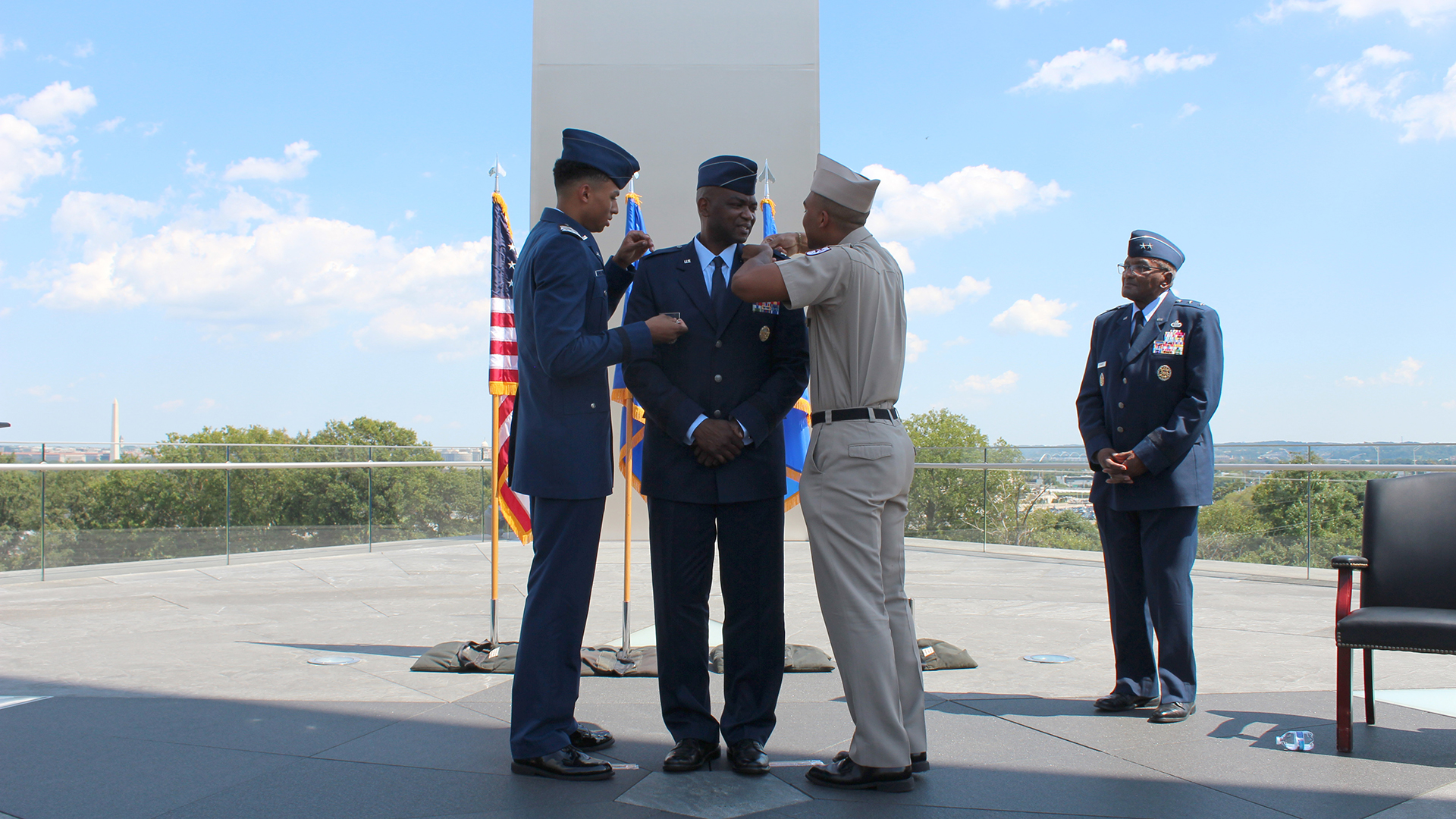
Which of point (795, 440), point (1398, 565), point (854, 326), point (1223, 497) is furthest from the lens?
point (1223, 497)

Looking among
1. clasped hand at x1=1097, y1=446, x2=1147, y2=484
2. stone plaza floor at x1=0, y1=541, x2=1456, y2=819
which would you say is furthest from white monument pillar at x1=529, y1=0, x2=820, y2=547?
clasped hand at x1=1097, y1=446, x2=1147, y2=484

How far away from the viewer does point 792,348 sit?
2.79 meters

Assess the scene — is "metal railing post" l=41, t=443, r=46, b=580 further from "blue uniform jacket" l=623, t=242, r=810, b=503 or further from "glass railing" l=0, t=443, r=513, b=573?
"blue uniform jacket" l=623, t=242, r=810, b=503

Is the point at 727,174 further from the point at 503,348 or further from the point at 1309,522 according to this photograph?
the point at 1309,522

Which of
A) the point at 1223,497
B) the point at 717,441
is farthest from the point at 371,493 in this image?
the point at 1223,497

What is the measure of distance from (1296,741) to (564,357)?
2519 mm

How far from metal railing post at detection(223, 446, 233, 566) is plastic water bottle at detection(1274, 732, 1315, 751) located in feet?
24.2

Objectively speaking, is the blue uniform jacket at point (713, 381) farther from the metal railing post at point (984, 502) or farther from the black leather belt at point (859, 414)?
the metal railing post at point (984, 502)

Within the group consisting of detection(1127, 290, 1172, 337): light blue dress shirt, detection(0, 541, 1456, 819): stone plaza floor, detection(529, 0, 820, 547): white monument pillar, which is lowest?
detection(0, 541, 1456, 819): stone plaza floor

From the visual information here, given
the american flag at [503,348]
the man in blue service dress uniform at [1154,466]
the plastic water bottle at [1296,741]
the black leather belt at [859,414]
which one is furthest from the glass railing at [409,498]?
the black leather belt at [859,414]

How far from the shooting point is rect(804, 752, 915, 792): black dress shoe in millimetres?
2441

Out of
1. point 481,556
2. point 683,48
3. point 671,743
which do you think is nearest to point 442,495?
point 481,556

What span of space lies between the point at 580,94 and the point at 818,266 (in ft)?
27.6

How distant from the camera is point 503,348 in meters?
4.16
